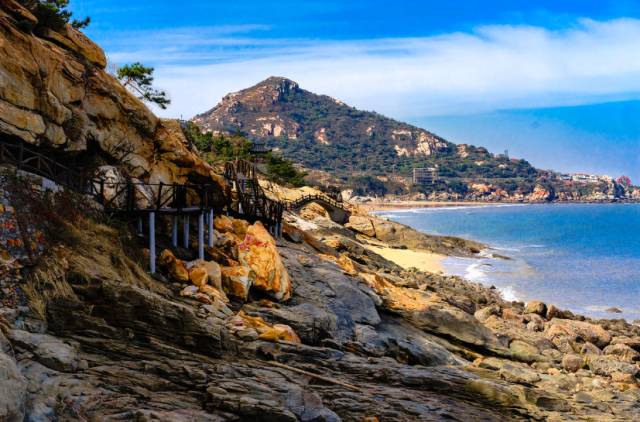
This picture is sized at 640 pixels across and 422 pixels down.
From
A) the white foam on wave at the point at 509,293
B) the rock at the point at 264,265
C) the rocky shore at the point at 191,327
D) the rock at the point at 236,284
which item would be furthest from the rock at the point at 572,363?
the white foam on wave at the point at 509,293

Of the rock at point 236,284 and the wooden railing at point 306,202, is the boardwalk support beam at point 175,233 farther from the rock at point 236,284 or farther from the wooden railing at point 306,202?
the wooden railing at point 306,202

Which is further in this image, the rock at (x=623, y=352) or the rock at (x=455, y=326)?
the rock at (x=623, y=352)

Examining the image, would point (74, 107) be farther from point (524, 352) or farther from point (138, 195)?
point (524, 352)

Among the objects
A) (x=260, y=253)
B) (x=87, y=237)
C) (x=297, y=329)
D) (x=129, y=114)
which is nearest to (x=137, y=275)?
(x=87, y=237)

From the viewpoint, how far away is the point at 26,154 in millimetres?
14078

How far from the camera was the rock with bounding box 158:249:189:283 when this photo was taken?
1417 cm

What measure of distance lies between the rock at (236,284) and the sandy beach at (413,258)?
29.2 meters

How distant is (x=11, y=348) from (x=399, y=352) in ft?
31.0

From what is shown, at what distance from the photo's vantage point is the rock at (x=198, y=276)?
14.1 metres

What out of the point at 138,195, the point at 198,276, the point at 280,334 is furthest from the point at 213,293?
the point at 138,195

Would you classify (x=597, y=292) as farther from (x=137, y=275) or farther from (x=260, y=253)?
(x=137, y=275)

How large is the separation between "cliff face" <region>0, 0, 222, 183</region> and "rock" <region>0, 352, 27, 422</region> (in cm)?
745

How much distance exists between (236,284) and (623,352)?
1517 cm

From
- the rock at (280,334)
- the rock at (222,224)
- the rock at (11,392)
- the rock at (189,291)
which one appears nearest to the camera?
the rock at (11,392)
